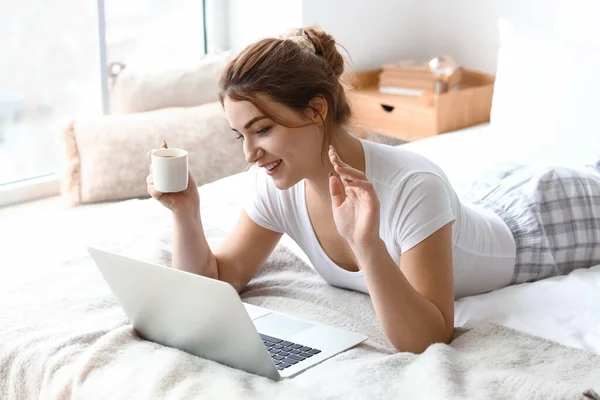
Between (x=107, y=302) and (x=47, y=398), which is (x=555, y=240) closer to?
(x=107, y=302)

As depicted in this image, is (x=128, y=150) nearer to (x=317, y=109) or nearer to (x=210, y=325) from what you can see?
(x=317, y=109)

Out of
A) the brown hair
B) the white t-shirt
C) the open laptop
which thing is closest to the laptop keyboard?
the open laptop

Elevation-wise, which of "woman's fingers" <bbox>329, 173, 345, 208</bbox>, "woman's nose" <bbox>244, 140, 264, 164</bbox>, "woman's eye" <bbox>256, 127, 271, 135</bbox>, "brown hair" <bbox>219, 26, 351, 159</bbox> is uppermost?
"brown hair" <bbox>219, 26, 351, 159</bbox>

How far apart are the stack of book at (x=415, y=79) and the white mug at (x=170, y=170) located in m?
1.72

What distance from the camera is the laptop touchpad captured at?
60.8 inches

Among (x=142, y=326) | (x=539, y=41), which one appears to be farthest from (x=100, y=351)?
(x=539, y=41)

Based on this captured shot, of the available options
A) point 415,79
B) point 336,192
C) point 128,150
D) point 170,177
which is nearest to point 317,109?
point 336,192

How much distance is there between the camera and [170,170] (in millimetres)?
1584

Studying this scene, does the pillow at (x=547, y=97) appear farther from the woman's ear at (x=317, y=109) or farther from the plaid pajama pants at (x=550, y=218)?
the woman's ear at (x=317, y=109)

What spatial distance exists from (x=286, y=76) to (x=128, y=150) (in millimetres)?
1380

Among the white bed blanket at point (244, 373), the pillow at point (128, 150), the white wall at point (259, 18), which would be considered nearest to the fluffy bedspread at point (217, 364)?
the white bed blanket at point (244, 373)

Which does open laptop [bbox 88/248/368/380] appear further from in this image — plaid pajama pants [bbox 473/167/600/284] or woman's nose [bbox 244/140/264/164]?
plaid pajama pants [bbox 473/167/600/284]

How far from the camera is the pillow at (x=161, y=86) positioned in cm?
298

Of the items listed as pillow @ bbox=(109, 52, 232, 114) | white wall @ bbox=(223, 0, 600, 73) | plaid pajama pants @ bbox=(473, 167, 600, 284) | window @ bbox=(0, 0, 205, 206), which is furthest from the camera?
white wall @ bbox=(223, 0, 600, 73)
